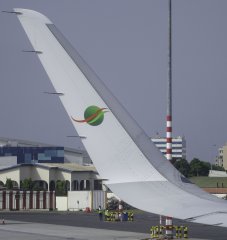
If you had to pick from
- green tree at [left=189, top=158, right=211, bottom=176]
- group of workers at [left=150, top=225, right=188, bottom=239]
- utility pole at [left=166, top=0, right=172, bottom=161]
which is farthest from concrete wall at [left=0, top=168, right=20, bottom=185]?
utility pole at [left=166, top=0, right=172, bottom=161]

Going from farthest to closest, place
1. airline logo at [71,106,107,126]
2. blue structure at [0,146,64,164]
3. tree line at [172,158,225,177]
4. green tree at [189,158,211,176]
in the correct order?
blue structure at [0,146,64,164] → green tree at [189,158,211,176] → tree line at [172,158,225,177] → airline logo at [71,106,107,126]

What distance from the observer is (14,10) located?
2148 cm

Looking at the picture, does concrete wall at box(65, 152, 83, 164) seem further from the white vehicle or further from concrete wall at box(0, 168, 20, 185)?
the white vehicle

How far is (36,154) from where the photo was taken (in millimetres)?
153625

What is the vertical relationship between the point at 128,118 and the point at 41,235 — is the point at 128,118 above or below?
above

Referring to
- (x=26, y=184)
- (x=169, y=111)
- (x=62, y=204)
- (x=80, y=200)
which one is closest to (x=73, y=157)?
(x=26, y=184)

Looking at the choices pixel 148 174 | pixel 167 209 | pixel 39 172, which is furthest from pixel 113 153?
pixel 39 172

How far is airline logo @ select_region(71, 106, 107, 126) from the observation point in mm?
21656

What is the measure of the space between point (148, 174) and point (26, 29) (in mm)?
5338

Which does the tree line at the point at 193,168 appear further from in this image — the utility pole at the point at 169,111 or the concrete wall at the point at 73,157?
the utility pole at the point at 169,111

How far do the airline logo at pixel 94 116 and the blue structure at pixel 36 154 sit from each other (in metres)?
126

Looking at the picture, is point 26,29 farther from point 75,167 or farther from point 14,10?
point 75,167

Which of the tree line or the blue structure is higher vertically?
the blue structure

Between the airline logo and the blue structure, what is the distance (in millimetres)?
126295
